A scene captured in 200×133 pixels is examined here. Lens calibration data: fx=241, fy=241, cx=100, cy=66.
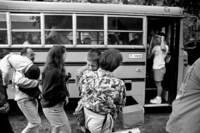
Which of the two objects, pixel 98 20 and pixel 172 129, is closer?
pixel 172 129

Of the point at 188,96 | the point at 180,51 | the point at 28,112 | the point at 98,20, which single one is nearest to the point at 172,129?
the point at 188,96

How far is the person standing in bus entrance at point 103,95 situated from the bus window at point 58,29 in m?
3.11

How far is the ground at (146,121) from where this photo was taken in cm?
479

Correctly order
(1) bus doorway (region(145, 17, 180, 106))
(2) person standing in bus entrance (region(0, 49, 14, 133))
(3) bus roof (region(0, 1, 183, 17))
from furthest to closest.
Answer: (1) bus doorway (region(145, 17, 180, 106)), (3) bus roof (region(0, 1, 183, 17)), (2) person standing in bus entrance (region(0, 49, 14, 133))

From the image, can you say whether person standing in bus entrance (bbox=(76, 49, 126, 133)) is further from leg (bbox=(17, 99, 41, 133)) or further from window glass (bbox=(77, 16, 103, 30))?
window glass (bbox=(77, 16, 103, 30))

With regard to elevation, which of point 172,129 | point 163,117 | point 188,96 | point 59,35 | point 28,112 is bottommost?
point 163,117

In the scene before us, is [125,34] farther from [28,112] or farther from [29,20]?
[28,112]

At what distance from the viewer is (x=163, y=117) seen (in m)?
5.65

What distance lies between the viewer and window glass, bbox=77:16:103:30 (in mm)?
5355

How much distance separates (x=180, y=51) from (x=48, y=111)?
3.81m

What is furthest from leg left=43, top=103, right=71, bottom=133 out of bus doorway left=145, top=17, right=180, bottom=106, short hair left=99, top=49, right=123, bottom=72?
bus doorway left=145, top=17, right=180, bottom=106

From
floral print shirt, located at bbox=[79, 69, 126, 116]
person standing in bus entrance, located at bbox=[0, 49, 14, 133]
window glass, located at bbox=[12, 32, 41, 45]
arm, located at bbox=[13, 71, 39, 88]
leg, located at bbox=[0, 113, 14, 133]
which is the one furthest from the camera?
window glass, located at bbox=[12, 32, 41, 45]

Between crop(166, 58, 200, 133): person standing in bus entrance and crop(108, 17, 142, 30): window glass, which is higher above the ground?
crop(108, 17, 142, 30): window glass

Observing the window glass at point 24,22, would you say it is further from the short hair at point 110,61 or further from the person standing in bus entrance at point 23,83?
the short hair at point 110,61
